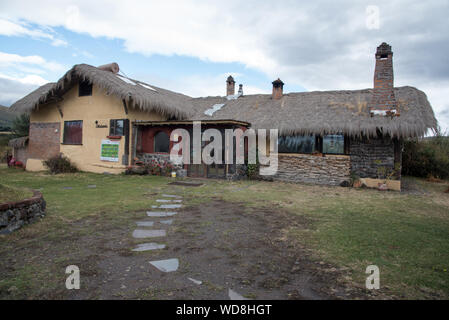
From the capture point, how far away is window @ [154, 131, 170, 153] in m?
13.5

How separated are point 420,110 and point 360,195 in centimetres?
440

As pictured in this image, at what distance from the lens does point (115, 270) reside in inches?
126

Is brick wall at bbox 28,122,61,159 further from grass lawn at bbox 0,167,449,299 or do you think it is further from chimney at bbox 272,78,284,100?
chimney at bbox 272,78,284,100

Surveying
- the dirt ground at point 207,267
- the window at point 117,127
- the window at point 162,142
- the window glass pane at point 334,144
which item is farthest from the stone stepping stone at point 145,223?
the window at point 117,127

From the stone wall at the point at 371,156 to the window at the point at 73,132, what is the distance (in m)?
12.5

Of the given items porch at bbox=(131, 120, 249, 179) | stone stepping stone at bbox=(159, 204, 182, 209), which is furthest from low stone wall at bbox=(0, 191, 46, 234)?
porch at bbox=(131, 120, 249, 179)

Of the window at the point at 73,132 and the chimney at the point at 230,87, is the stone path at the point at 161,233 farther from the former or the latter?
the chimney at the point at 230,87

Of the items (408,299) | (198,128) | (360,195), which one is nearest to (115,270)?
(408,299)

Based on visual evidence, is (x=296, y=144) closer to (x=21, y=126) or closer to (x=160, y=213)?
(x=160, y=213)

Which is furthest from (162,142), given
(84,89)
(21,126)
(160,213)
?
(21,126)

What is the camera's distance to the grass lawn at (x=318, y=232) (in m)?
3.00

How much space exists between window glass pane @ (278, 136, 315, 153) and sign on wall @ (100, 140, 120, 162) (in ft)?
24.3

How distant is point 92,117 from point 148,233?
11030 millimetres

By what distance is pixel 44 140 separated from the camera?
14922mm
